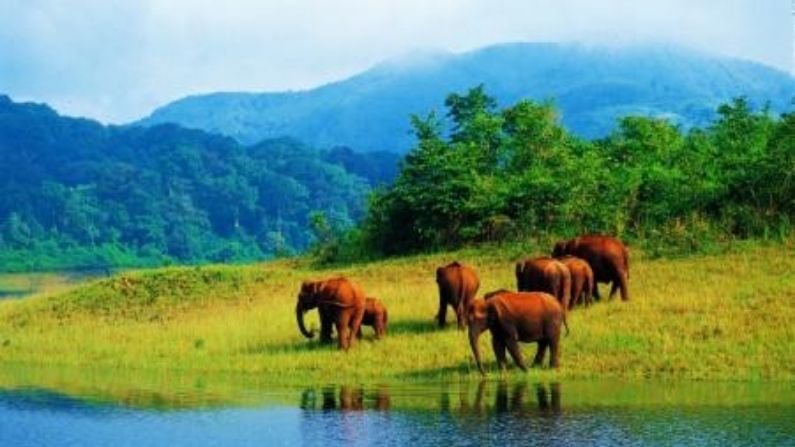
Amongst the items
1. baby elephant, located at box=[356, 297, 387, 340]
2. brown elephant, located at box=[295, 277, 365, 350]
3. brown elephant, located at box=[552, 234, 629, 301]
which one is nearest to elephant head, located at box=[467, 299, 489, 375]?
brown elephant, located at box=[295, 277, 365, 350]

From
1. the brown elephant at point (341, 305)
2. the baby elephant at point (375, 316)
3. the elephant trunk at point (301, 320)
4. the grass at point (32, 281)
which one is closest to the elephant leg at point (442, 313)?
the baby elephant at point (375, 316)

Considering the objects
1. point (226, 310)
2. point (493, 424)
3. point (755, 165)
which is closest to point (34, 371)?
point (226, 310)

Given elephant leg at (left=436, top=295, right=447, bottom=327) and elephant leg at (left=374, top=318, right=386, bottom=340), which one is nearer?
elephant leg at (left=374, top=318, right=386, bottom=340)

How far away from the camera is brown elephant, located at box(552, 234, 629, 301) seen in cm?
3222

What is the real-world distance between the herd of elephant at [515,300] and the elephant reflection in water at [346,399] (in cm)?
232

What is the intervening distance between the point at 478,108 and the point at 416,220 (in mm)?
8589

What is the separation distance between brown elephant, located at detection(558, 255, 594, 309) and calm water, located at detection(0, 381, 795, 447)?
5696 millimetres

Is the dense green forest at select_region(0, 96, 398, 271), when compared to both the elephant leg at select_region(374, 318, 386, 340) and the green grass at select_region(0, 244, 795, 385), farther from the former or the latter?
the elephant leg at select_region(374, 318, 386, 340)

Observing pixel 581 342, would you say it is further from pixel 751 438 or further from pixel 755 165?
pixel 755 165

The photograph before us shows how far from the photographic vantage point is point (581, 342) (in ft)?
91.2

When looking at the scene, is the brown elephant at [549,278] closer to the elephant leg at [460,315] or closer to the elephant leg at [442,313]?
the elephant leg at [460,315]

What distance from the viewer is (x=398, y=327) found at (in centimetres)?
3147

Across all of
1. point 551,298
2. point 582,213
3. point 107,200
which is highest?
point 107,200

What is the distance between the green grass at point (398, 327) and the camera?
26.6m
